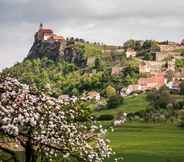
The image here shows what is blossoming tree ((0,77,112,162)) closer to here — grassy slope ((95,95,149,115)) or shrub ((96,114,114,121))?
shrub ((96,114,114,121))

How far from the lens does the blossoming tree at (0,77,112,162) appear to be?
13547 mm

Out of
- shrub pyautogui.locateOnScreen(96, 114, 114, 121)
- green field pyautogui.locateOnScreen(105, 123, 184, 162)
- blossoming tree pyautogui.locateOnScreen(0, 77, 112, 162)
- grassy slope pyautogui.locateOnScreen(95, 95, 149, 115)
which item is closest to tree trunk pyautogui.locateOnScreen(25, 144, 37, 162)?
blossoming tree pyautogui.locateOnScreen(0, 77, 112, 162)

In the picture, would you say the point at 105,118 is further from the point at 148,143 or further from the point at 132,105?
the point at 148,143

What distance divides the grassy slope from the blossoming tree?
129 m

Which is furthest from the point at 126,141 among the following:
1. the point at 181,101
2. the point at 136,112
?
the point at 181,101

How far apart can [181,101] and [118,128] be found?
3641 centimetres

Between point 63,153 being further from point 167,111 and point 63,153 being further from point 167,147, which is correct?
point 167,111

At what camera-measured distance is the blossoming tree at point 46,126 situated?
13547 mm

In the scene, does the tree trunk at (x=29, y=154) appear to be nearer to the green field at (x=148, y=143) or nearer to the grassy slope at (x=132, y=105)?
the green field at (x=148, y=143)

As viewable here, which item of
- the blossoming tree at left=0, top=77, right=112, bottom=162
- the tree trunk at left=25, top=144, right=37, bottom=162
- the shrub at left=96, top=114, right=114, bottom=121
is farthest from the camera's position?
the shrub at left=96, top=114, right=114, bottom=121

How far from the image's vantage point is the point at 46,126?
46.1 feet

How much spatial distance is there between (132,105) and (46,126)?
5778 inches

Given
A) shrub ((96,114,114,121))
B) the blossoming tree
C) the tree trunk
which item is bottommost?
shrub ((96,114,114,121))

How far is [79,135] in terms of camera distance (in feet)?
49.2
